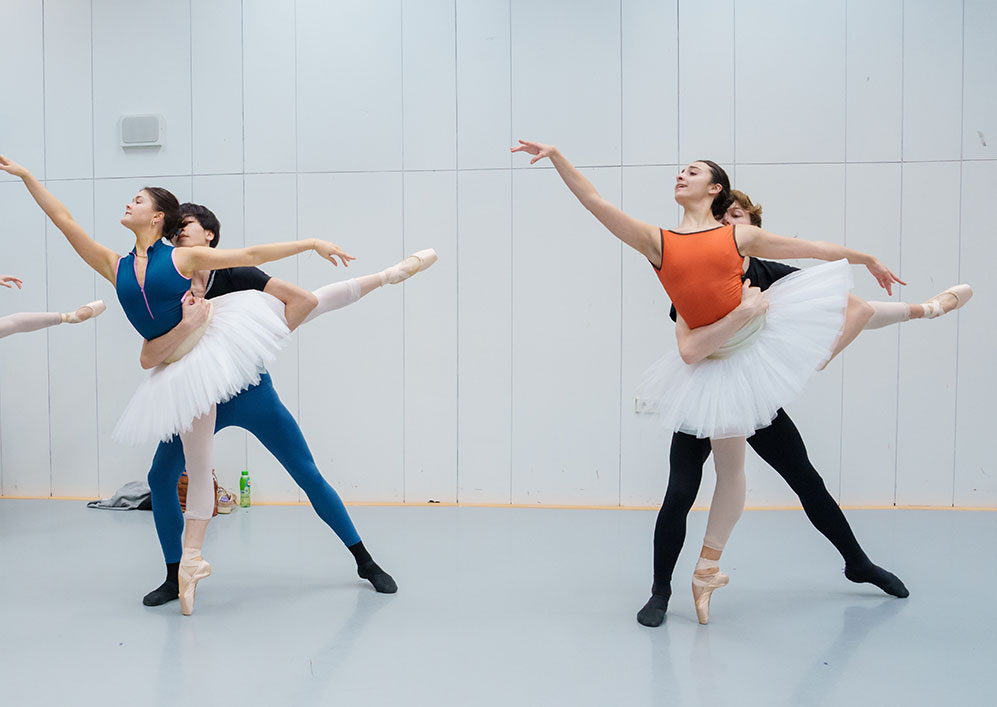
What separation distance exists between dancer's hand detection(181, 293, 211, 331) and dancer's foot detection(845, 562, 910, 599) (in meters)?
2.58

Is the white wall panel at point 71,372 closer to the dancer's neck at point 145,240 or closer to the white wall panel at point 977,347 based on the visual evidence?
the dancer's neck at point 145,240

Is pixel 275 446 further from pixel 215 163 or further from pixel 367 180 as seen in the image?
pixel 215 163

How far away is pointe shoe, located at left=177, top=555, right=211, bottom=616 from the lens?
283cm

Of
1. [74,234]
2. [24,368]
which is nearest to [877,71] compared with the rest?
[74,234]

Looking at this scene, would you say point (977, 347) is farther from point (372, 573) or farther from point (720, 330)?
point (372, 573)

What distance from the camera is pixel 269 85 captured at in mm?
4691

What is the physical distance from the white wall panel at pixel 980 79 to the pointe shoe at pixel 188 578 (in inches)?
179

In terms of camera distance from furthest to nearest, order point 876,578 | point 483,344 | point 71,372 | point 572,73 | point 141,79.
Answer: point 71,372 < point 141,79 < point 483,344 < point 572,73 < point 876,578

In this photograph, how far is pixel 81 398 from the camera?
4863 millimetres

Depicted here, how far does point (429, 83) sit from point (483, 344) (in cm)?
158

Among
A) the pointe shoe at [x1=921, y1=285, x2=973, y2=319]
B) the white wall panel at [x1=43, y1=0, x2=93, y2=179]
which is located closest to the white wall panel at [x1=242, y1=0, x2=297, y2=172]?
the white wall panel at [x1=43, y1=0, x2=93, y2=179]

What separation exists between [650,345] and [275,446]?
2410mm

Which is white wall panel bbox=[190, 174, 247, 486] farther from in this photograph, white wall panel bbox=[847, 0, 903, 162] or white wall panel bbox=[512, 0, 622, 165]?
white wall panel bbox=[847, 0, 903, 162]

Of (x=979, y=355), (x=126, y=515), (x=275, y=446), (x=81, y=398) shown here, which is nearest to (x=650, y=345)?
(x=979, y=355)
